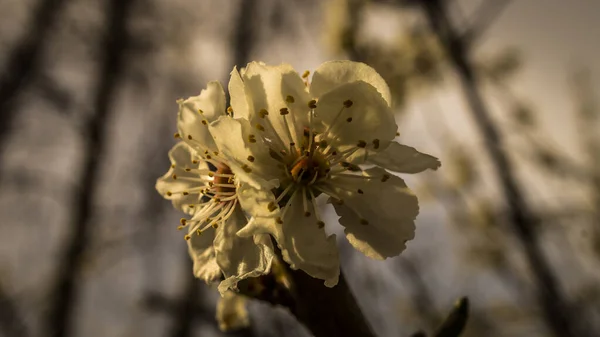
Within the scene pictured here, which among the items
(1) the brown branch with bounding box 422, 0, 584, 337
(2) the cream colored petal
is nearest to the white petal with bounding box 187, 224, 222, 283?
(2) the cream colored petal

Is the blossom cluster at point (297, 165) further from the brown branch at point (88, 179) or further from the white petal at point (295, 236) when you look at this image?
the brown branch at point (88, 179)

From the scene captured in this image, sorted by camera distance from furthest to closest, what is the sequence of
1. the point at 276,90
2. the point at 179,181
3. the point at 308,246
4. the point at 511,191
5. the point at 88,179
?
the point at 88,179, the point at 511,191, the point at 179,181, the point at 276,90, the point at 308,246

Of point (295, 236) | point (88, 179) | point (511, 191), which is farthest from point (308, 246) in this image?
point (88, 179)

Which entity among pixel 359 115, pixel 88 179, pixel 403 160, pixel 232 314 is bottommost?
pixel 232 314

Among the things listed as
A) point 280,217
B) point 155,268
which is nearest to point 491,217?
point 280,217

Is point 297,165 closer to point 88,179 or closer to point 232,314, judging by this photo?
point 232,314

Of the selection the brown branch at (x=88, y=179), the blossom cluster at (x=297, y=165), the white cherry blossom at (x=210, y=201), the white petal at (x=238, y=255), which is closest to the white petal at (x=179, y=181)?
the white cherry blossom at (x=210, y=201)

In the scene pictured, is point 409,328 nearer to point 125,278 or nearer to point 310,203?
point 125,278
